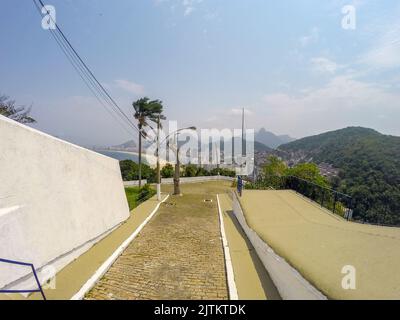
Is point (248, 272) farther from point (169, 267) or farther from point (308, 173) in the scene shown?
point (308, 173)

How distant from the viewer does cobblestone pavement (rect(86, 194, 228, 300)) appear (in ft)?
17.8

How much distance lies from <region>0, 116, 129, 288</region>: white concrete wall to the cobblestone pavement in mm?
1434

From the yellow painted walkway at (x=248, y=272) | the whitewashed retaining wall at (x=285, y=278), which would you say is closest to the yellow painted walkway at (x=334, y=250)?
the whitewashed retaining wall at (x=285, y=278)

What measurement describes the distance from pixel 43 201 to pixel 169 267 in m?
3.76

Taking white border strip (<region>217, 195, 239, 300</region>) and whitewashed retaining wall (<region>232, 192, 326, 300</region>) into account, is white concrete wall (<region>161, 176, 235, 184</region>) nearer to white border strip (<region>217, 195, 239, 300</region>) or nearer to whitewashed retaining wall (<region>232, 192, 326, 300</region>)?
white border strip (<region>217, 195, 239, 300</region>)

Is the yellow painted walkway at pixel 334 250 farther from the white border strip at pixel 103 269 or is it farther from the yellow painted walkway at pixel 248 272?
the white border strip at pixel 103 269

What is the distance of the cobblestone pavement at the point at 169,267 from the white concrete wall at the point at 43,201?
1.43 m

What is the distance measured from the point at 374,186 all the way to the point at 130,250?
49.6 meters

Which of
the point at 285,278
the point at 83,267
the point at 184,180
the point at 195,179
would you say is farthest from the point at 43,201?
the point at 195,179

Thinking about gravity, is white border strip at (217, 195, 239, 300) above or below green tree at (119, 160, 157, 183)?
below

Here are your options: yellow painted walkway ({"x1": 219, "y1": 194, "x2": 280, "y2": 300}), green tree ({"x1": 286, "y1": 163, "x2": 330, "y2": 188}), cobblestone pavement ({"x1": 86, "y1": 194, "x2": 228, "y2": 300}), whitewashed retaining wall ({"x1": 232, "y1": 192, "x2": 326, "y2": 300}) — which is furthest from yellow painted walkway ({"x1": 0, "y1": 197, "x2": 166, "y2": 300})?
green tree ({"x1": 286, "y1": 163, "x2": 330, "y2": 188})
